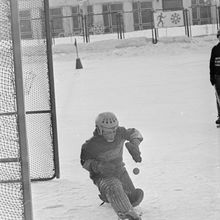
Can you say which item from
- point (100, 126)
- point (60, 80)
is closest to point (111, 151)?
point (100, 126)

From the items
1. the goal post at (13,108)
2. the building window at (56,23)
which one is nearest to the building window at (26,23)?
the goal post at (13,108)

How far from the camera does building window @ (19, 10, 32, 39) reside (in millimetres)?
6988

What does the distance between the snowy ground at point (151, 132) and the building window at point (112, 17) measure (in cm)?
690

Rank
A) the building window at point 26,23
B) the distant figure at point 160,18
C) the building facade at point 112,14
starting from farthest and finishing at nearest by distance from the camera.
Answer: the building facade at point 112,14
the distant figure at point 160,18
the building window at point 26,23

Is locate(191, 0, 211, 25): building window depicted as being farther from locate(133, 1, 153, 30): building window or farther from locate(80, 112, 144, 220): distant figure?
locate(80, 112, 144, 220): distant figure

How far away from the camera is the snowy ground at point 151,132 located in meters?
5.83

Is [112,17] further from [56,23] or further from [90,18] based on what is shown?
[56,23]

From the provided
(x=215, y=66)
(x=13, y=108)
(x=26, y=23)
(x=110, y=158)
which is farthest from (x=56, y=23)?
(x=13, y=108)

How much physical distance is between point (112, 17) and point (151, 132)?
1174 inches

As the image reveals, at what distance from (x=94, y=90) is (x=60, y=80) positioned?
13.1 ft

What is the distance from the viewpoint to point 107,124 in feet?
17.8

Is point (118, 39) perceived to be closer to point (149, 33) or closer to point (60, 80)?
point (149, 33)

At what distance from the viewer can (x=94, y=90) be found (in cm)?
1714

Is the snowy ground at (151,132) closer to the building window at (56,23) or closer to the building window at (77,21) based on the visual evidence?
the building window at (77,21)
